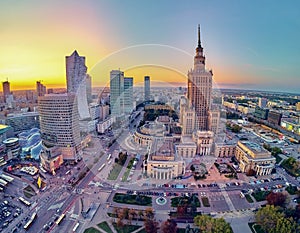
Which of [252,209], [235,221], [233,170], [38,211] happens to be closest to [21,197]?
[38,211]

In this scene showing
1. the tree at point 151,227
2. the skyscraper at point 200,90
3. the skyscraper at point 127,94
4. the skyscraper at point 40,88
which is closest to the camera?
the tree at point 151,227

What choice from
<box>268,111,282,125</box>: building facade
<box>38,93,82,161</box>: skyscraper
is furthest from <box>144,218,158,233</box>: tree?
<box>268,111,282,125</box>: building facade

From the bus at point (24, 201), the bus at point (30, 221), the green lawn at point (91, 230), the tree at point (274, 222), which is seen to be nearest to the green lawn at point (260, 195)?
the tree at point (274, 222)

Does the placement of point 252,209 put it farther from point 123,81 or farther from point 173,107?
point 123,81

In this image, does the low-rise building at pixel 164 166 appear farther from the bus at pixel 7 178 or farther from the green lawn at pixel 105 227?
the bus at pixel 7 178

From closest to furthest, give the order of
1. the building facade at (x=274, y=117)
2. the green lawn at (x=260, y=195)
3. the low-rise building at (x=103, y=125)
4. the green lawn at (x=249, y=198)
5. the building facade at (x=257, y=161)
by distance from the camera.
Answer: the green lawn at (x=249, y=198)
the green lawn at (x=260, y=195)
the building facade at (x=257, y=161)
the low-rise building at (x=103, y=125)
the building facade at (x=274, y=117)

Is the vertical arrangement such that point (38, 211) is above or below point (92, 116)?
below
